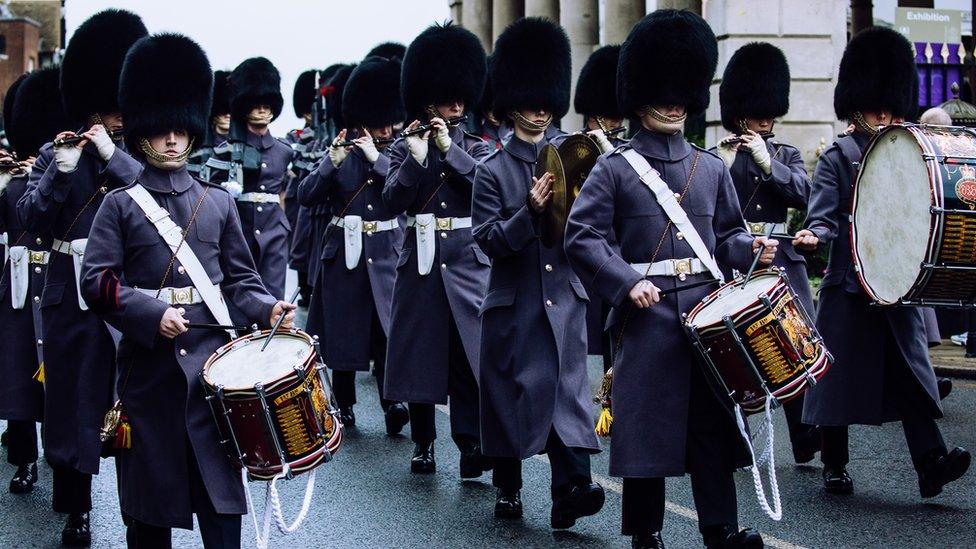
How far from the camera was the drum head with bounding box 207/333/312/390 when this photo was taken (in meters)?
5.51

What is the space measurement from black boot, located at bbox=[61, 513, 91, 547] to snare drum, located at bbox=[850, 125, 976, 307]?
355 cm

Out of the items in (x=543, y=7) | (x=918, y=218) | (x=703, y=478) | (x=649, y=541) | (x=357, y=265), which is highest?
(x=918, y=218)

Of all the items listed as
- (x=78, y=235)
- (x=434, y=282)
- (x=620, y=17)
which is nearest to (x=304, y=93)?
(x=620, y=17)

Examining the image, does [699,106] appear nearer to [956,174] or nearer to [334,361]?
[956,174]

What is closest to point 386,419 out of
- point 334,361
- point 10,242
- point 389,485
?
point 334,361

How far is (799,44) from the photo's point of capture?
18656 mm

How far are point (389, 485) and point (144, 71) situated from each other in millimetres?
2754

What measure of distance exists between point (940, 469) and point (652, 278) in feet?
6.42

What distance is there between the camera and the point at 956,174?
7.07m

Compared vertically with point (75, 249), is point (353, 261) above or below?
below

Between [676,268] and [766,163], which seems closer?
[676,268]

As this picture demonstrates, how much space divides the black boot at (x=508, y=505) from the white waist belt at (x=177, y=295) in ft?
6.78

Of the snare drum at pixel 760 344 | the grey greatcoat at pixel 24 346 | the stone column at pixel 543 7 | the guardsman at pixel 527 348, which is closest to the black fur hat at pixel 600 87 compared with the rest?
the guardsman at pixel 527 348

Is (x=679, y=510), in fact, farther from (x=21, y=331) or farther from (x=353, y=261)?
(x=353, y=261)
